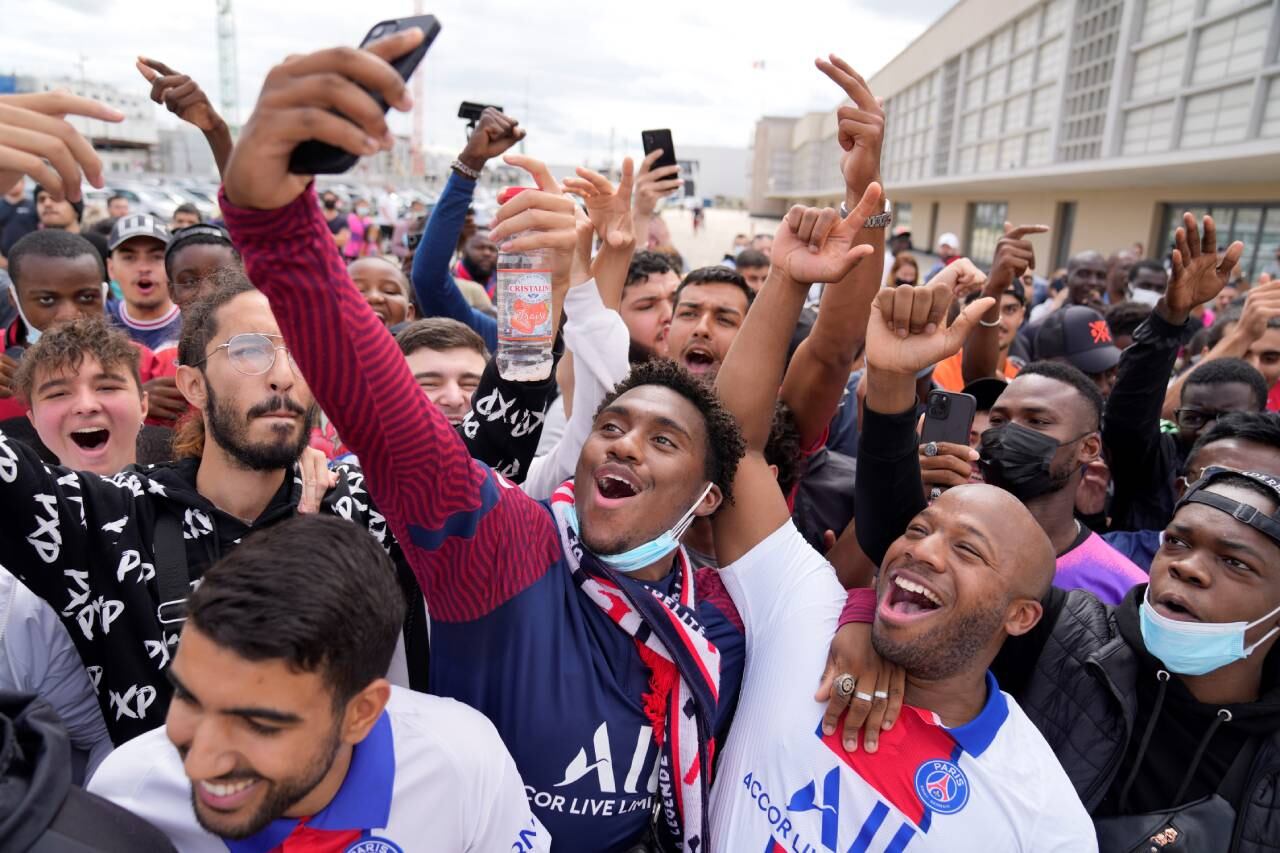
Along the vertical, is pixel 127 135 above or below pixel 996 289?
above

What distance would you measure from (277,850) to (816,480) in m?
2.07

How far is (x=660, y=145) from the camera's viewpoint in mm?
3754

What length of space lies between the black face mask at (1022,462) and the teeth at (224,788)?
2520 mm

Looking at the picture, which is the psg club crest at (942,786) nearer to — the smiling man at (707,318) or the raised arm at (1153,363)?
the smiling man at (707,318)

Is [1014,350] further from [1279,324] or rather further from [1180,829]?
[1180,829]

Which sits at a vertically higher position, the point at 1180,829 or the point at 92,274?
the point at 92,274

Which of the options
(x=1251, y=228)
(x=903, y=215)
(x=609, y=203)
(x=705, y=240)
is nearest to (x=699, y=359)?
(x=609, y=203)

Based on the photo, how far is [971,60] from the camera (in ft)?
94.6

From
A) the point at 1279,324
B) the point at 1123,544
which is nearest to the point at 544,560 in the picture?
the point at 1123,544

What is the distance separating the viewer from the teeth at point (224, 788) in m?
1.28

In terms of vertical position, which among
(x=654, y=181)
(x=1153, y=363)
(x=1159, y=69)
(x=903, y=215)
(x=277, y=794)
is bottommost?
(x=277, y=794)

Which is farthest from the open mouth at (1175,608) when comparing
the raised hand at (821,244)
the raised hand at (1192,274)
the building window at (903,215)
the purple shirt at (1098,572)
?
the building window at (903,215)

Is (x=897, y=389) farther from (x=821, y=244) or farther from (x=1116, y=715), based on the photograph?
(x=1116, y=715)

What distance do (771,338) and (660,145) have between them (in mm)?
1866
